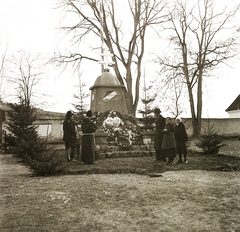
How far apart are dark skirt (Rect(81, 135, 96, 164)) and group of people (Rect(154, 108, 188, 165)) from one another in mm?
2115

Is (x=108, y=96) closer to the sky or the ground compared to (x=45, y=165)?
closer to the sky

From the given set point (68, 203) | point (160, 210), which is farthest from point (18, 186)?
point (160, 210)

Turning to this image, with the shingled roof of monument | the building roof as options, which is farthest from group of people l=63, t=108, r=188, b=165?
the building roof

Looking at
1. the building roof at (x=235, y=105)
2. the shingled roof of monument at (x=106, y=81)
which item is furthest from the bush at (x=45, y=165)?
the building roof at (x=235, y=105)

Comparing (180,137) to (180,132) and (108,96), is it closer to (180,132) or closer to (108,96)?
(180,132)

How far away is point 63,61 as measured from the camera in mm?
24422

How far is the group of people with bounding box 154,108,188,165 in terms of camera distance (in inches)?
393

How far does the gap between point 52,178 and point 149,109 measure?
13655 mm

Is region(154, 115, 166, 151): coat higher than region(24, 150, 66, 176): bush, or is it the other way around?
region(154, 115, 166, 151): coat

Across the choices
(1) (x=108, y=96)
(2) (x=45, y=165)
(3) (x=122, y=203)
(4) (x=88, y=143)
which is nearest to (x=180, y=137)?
(4) (x=88, y=143)

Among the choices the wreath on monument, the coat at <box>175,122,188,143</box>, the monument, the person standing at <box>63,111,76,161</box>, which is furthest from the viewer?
the monument

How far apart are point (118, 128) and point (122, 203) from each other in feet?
27.5

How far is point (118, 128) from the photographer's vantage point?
1342 cm

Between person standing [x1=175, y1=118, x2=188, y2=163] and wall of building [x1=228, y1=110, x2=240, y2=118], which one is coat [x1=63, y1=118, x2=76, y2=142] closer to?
person standing [x1=175, y1=118, x2=188, y2=163]
